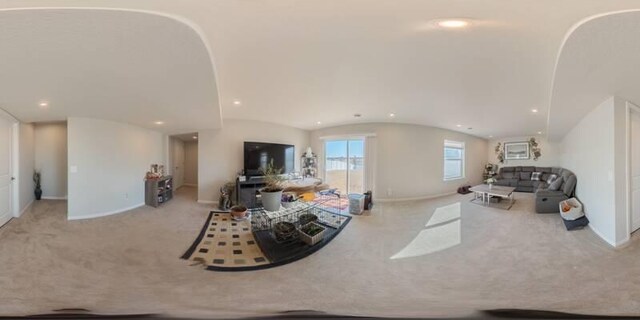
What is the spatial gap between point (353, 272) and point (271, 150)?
123 inches

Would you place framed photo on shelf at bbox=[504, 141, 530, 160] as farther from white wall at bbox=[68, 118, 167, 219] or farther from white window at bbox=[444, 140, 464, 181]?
white wall at bbox=[68, 118, 167, 219]

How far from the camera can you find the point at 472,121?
2074 millimetres

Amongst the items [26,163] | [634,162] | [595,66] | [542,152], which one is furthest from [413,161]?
[634,162]

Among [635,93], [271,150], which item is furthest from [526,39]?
[271,150]

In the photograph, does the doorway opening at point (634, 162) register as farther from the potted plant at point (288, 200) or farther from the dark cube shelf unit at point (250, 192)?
the dark cube shelf unit at point (250, 192)

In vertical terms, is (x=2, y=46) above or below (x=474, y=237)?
above

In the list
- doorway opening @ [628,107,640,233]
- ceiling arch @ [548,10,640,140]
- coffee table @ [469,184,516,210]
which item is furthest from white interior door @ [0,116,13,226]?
doorway opening @ [628,107,640,233]

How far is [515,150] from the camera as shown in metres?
2.62

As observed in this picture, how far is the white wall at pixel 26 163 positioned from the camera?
1601 mm

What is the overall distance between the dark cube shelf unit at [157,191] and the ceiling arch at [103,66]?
431 millimetres

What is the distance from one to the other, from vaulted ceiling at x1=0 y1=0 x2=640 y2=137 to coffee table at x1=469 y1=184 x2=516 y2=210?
503 mm

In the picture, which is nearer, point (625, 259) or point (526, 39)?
point (625, 259)

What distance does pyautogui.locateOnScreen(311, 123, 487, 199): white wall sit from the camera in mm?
1589

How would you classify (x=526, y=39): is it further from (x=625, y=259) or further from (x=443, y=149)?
(x=625, y=259)
